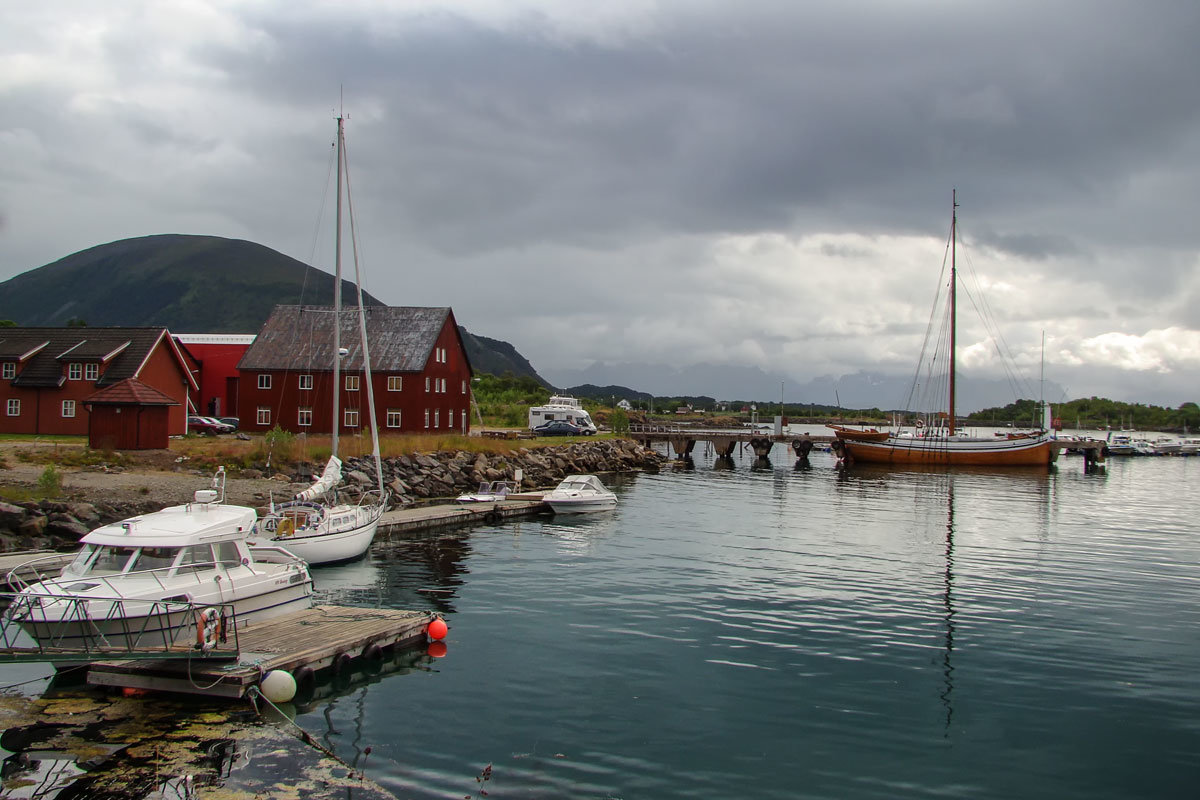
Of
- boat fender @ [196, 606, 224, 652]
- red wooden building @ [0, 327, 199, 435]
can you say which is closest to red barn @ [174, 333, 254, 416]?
red wooden building @ [0, 327, 199, 435]

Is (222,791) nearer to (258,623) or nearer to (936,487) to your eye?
(258,623)

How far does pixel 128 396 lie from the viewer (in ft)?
150

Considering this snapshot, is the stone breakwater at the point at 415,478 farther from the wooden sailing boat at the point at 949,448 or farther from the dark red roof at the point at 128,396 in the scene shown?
the wooden sailing boat at the point at 949,448

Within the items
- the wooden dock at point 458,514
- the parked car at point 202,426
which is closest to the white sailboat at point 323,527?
the wooden dock at point 458,514

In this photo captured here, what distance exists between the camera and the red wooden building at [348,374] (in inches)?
2648

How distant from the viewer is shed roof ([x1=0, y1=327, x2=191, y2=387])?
5669 centimetres

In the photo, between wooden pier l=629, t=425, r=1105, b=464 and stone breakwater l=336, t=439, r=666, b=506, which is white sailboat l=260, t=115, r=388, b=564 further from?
wooden pier l=629, t=425, r=1105, b=464

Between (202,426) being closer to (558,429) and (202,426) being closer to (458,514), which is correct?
(458,514)

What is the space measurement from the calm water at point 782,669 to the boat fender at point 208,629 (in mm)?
2289

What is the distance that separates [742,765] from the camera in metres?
14.2

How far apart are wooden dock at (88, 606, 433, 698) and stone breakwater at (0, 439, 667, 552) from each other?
45.8 ft

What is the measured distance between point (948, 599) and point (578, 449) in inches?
2017

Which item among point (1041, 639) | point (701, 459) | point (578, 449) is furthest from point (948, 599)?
point (701, 459)

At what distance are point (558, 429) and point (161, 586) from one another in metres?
73.4
